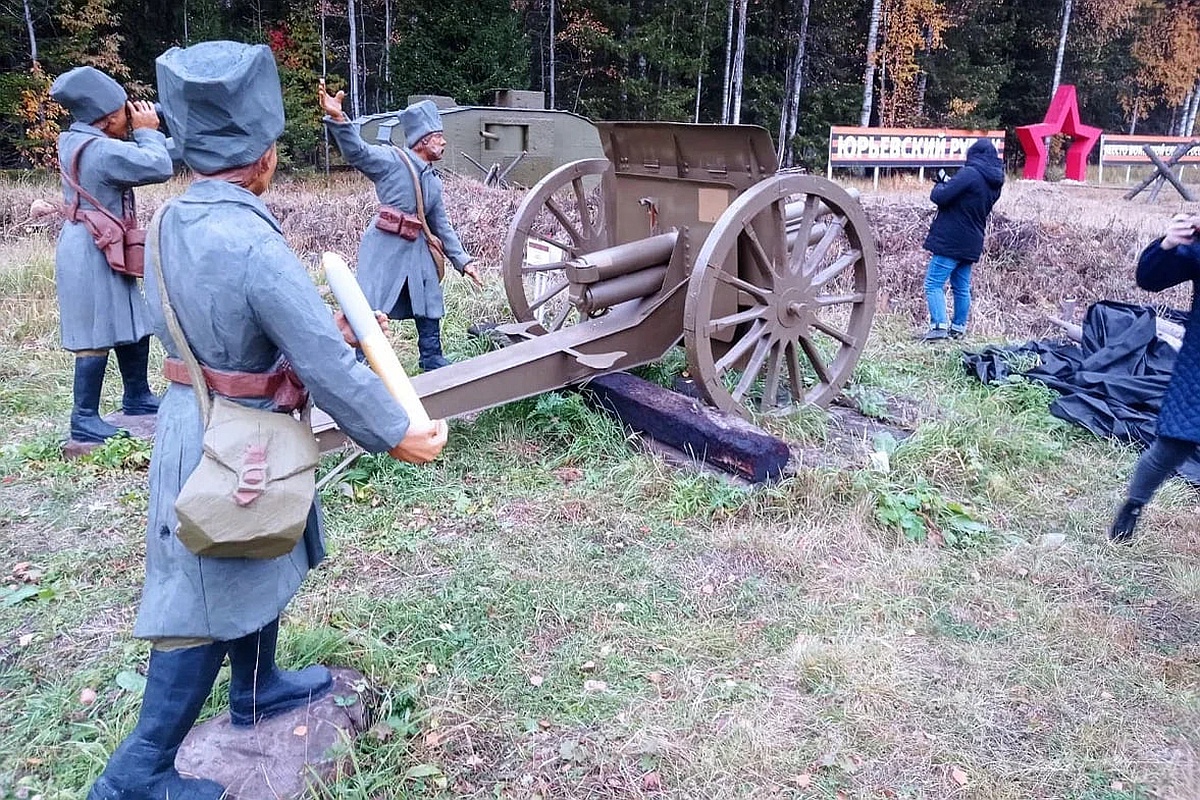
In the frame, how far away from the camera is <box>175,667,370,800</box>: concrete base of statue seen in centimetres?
231

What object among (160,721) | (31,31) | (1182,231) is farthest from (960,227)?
(31,31)

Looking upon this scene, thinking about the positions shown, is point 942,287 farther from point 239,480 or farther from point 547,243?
point 239,480

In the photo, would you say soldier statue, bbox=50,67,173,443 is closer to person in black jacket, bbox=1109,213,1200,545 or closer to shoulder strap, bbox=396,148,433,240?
shoulder strap, bbox=396,148,433,240

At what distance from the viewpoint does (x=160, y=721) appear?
201cm

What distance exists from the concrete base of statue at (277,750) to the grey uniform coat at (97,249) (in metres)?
2.74

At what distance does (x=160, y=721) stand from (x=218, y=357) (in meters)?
0.83

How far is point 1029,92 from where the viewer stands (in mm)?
27031

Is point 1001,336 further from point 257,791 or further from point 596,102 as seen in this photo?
point 596,102

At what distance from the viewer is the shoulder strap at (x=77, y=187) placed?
436 cm

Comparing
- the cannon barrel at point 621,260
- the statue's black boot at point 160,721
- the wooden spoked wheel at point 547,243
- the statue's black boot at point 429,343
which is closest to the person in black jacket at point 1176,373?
the cannon barrel at point 621,260

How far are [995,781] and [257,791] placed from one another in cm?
202

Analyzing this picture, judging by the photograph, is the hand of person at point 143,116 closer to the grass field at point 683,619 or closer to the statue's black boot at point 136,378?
the statue's black boot at point 136,378

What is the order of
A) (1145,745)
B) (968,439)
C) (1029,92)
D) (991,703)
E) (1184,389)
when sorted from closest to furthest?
(1145,745), (991,703), (1184,389), (968,439), (1029,92)

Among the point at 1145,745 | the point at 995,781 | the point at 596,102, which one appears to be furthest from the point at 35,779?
the point at 596,102
